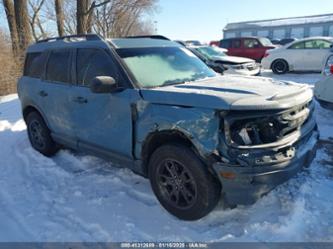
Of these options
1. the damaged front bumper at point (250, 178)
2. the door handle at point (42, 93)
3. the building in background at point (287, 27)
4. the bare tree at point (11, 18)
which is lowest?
the building in background at point (287, 27)

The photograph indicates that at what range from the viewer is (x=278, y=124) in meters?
3.01

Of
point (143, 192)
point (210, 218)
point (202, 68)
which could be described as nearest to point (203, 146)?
point (210, 218)

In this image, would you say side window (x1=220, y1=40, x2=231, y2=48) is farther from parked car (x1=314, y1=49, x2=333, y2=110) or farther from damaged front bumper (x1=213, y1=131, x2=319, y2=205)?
damaged front bumper (x1=213, y1=131, x2=319, y2=205)

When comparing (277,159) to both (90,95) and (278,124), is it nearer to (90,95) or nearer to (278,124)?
(278,124)

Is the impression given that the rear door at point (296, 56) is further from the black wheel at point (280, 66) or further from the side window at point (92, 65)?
the side window at point (92, 65)

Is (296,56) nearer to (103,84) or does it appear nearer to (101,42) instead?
(101,42)

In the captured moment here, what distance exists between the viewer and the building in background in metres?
58.4

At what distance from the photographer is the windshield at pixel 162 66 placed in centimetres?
380

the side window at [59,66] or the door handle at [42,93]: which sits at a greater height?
the side window at [59,66]

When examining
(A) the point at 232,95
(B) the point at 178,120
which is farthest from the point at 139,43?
(A) the point at 232,95

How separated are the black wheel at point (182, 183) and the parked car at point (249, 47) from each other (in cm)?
1614

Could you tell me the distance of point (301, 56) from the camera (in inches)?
530

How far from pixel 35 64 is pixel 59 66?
871 millimetres

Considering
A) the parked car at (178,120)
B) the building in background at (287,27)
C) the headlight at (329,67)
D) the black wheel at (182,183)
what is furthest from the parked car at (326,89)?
the building in background at (287,27)
